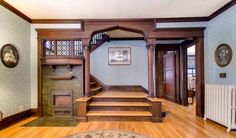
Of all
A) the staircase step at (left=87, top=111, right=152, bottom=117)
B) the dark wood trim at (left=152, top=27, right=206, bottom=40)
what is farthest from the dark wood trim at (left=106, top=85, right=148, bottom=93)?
the dark wood trim at (left=152, top=27, right=206, bottom=40)

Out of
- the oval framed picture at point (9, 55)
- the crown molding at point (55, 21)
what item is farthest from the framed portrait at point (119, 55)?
the oval framed picture at point (9, 55)

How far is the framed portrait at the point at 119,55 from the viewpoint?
7246 millimetres

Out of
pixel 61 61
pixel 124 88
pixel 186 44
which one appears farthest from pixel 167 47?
pixel 61 61

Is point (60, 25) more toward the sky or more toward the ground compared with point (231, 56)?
more toward the sky

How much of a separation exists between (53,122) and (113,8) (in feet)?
10.2

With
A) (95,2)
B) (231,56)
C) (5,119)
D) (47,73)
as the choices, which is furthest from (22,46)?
(231,56)

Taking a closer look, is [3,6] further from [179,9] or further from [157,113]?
[157,113]

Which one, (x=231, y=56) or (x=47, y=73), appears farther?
(x=47, y=73)

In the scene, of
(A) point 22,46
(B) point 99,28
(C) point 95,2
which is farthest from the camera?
(B) point 99,28

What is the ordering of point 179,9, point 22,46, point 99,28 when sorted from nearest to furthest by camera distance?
point 179,9
point 22,46
point 99,28

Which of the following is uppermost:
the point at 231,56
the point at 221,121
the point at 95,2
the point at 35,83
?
the point at 95,2

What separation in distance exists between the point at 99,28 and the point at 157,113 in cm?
275

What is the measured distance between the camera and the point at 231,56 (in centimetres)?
392

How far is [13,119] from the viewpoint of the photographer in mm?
4242
